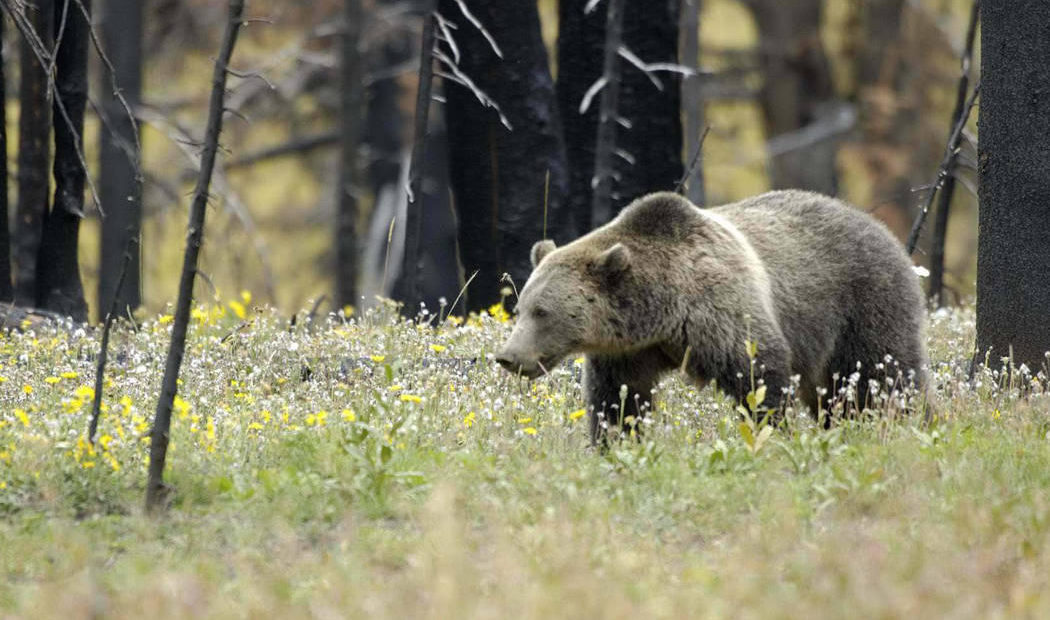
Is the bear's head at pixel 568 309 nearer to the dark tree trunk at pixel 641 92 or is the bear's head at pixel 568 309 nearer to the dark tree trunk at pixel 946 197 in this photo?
the dark tree trunk at pixel 946 197

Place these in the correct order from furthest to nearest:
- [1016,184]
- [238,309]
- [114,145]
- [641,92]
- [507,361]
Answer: [114,145], [641,92], [238,309], [1016,184], [507,361]

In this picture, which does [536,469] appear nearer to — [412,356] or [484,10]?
[412,356]

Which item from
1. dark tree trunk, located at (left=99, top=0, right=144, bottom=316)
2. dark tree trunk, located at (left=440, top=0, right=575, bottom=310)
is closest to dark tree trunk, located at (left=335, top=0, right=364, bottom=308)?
dark tree trunk, located at (left=99, top=0, right=144, bottom=316)

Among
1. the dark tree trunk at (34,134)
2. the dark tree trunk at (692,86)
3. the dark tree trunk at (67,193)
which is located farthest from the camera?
the dark tree trunk at (692,86)

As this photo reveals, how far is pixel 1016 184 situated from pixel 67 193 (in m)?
6.98

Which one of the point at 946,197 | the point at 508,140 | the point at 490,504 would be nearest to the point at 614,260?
the point at 490,504

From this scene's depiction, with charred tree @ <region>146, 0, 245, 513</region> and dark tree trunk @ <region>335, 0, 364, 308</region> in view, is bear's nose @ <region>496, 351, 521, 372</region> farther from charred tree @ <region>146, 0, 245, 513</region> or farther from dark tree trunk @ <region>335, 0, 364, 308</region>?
dark tree trunk @ <region>335, 0, 364, 308</region>

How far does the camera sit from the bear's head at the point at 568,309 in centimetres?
747

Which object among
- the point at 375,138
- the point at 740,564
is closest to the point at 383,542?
the point at 740,564

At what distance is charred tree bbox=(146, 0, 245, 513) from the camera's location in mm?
6070

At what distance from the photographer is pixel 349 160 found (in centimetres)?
1906

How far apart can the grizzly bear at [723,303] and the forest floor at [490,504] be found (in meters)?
0.34

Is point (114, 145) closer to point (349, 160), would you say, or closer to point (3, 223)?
point (349, 160)

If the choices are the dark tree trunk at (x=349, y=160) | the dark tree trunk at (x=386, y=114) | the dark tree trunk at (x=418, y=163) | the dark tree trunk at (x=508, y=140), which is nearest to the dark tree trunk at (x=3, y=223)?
the dark tree trunk at (x=418, y=163)
